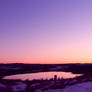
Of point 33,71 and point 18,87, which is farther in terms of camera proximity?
point 33,71

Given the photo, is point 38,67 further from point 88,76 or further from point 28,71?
point 88,76

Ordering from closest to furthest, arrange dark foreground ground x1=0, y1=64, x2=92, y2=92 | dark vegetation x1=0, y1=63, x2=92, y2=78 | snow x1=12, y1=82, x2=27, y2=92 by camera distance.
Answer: snow x1=12, y1=82, x2=27, y2=92 → dark foreground ground x1=0, y1=64, x2=92, y2=92 → dark vegetation x1=0, y1=63, x2=92, y2=78

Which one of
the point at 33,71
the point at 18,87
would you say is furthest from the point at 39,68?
the point at 18,87

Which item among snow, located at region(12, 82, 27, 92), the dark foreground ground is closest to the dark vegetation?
the dark foreground ground

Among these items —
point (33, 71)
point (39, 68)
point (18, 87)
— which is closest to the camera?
point (18, 87)

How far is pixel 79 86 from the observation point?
9023 mm

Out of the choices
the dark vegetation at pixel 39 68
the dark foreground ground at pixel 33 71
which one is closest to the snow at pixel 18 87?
the dark foreground ground at pixel 33 71

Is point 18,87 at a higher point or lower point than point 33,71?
lower

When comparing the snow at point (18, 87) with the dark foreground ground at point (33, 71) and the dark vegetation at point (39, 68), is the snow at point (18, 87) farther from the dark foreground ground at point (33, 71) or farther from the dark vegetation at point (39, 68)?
the dark vegetation at point (39, 68)

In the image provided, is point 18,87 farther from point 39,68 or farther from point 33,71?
point 39,68

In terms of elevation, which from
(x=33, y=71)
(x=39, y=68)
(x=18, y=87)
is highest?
(x=39, y=68)

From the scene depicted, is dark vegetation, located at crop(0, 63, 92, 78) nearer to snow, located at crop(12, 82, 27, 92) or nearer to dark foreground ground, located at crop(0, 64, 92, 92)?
dark foreground ground, located at crop(0, 64, 92, 92)

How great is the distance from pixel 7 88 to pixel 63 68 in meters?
2.95

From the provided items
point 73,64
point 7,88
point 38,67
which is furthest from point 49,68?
point 7,88
